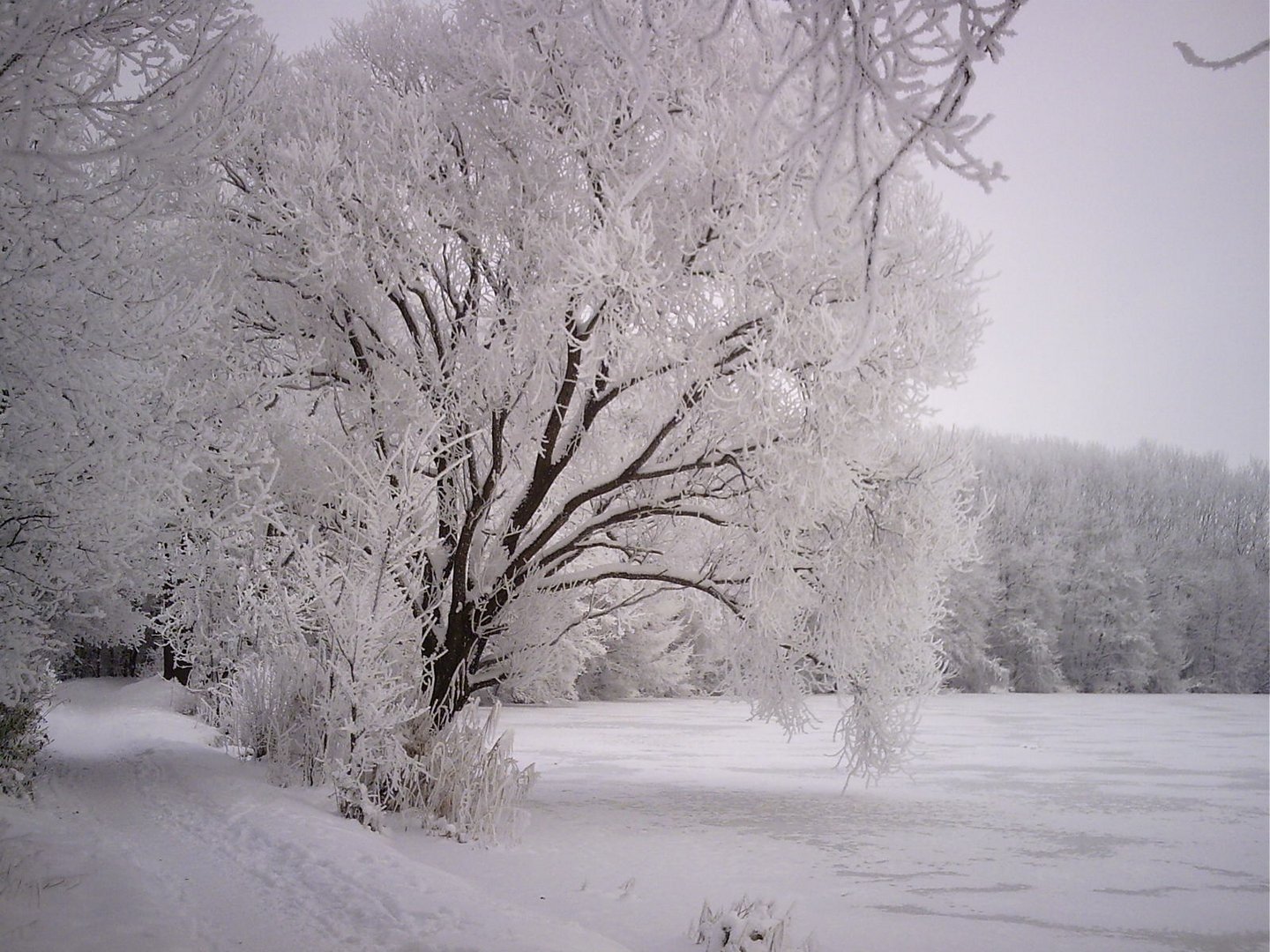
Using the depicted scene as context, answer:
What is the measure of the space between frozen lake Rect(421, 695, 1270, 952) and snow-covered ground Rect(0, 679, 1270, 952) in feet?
0.12

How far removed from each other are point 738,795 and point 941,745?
7.19m

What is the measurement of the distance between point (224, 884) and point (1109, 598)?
37.4 m

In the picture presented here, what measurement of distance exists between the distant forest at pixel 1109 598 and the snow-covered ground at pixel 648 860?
22814 millimetres

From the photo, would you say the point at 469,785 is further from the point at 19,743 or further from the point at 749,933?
the point at 19,743

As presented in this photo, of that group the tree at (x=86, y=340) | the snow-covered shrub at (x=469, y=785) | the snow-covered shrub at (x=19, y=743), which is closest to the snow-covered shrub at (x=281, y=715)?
the snow-covered shrub at (x=469, y=785)

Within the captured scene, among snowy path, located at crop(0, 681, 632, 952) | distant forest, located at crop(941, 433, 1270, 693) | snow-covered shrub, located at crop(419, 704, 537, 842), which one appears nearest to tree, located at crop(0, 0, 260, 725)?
snowy path, located at crop(0, 681, 632, 952)

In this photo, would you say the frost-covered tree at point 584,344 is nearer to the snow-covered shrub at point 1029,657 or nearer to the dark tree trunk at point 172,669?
the dark tree trunk at point 172,669

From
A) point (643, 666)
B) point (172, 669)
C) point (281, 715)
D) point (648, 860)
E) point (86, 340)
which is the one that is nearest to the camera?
point (86, 340)

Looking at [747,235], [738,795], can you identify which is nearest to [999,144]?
[747,235]

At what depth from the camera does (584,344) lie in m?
7.94

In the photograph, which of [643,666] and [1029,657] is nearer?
[643,666]

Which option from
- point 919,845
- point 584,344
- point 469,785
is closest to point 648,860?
point 469,785

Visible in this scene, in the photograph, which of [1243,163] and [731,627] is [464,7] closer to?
[731,627]

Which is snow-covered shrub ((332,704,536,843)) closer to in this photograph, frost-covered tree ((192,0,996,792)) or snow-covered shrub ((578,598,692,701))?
frost-covered tree ((192,0,996,792))
